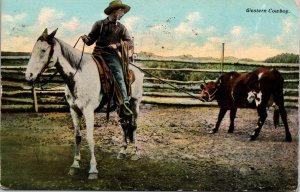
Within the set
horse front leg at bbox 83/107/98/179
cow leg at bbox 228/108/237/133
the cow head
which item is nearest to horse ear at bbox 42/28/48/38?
horse front leg at bbox 83/107/98/179

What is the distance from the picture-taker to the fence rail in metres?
4.71

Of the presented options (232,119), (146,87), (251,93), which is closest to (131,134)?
(146,87)

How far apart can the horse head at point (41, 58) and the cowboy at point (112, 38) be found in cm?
33

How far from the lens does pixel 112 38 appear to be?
15.2ft

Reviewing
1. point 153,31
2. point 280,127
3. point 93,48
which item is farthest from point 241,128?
point 93,48

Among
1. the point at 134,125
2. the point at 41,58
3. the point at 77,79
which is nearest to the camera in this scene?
the point at 41,58

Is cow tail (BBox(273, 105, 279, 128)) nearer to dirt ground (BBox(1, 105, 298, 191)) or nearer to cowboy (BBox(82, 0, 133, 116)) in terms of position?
dirt ground (BBox(1, 105, 298, 191))

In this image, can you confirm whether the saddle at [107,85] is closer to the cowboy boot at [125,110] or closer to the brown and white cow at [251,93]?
the cowboy boot at [125,110]

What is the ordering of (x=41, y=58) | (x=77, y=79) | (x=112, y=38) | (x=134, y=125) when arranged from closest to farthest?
1. (x=41, y=58)
2. (x=77, y=79)
3. (x=112, y=38)
4. (x=134, y=125)

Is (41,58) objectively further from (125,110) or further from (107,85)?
(125,110)

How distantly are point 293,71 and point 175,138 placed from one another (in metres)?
1.23

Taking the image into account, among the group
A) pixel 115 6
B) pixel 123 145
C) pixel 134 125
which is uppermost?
pixel 115 6

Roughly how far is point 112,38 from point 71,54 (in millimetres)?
401

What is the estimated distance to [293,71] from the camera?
4.73 m
